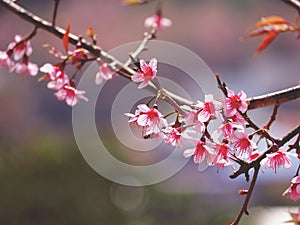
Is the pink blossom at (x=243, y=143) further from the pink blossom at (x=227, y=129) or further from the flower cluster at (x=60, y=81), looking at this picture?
the flower cluster at (x=60, y=81)

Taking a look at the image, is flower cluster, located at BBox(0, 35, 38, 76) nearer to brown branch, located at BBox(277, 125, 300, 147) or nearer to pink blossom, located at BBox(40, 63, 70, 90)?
pink blossom, located at BBox(40, 63, 70, 90)

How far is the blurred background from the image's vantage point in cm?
221

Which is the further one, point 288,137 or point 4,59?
point 4,59

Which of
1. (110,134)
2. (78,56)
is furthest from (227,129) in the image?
(110,134)

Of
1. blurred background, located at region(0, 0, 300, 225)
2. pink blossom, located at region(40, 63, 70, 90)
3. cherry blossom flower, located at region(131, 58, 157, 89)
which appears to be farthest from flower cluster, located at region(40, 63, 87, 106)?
blurred background, located at region(0, 0, 300, 225)

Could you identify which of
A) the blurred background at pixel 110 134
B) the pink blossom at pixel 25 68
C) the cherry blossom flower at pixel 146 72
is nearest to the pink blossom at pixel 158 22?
the pink blossom at pixel 25 68

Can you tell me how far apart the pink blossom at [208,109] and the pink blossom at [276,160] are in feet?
0.17

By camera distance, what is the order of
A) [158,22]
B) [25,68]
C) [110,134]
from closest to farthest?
[25,68]
[158,22]
[110,134]

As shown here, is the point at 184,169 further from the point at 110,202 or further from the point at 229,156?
the point at 229,156

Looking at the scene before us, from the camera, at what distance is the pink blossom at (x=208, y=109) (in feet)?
1.47

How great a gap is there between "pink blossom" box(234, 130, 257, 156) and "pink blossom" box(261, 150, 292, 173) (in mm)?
19

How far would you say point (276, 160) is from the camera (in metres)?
0.46

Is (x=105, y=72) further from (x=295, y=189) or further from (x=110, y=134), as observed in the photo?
(x=110, y=134)

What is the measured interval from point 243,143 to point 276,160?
0.03 metres
